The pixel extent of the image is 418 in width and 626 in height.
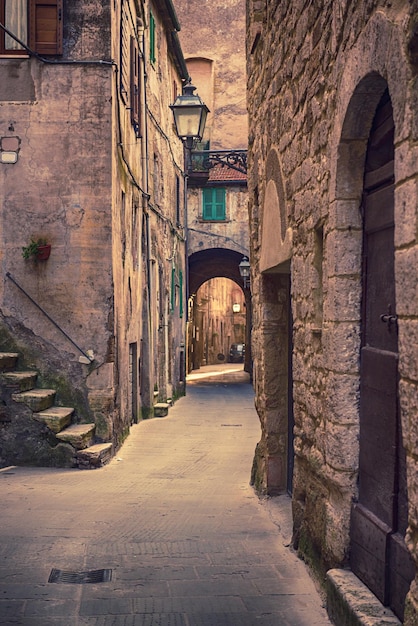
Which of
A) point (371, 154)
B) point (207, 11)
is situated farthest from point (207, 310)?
point (371, 154)

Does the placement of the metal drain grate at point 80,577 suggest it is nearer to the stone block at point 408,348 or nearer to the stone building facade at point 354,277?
the stone building facade at point 354,277

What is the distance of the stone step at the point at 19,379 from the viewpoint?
9.52m

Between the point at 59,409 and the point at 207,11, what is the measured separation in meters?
22.2

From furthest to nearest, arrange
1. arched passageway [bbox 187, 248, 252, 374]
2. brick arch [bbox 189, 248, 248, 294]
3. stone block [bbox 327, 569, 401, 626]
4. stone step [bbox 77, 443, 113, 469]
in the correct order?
arched passageway [bbox 187, 248, 252, 374] < brick arch [bbox 189, 248, 248, 294] < stone step [bbox 77, 443, 113, 469] < stone block [bbox 327, 569, 401, 626]

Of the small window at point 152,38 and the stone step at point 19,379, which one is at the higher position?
the small window at point 152,38

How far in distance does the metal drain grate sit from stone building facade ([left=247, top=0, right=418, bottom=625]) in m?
1.29

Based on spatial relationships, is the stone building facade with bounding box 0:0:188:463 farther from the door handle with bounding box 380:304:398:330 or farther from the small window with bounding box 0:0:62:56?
the door handle with bounding box 380:304:398:330

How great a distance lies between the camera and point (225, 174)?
1017 inches

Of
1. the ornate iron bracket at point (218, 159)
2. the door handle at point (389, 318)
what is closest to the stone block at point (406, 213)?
the door handle at point (389, 318)

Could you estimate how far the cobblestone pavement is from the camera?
4.26 m

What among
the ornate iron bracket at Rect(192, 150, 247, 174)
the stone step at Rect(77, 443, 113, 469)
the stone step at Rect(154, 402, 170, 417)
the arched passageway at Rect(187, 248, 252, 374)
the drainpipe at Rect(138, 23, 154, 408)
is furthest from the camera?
the arched passageway at Rect(187, 248, 252, 374)

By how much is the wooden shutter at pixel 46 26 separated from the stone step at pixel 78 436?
4832 millimetres

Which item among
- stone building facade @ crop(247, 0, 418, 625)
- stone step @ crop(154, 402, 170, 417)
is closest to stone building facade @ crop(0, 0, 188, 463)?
stone building facade @ crop(247, 0, 418, 625)

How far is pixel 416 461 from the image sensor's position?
2.92 metres
